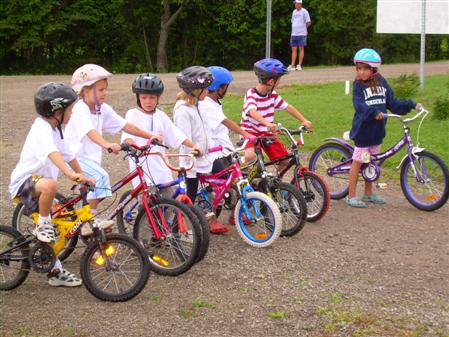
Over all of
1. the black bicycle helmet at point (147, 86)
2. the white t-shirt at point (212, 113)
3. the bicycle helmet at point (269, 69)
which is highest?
the bicycle helmet at point (269, 69)

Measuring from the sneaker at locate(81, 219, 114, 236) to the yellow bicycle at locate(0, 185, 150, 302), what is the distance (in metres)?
0.02

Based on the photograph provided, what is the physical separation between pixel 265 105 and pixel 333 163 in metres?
1.36

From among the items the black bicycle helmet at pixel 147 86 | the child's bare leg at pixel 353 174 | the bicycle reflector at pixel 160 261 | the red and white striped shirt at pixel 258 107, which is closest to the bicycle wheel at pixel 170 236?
the bicycle reflector at pixel 160 261

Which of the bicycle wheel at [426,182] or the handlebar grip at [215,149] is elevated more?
the handlebar grip at [215,149]

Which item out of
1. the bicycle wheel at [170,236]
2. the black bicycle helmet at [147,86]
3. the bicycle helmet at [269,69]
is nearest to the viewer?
the bicycle wheel at [170,236]

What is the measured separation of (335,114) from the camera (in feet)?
43.8

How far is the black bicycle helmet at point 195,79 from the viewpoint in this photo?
6422mm

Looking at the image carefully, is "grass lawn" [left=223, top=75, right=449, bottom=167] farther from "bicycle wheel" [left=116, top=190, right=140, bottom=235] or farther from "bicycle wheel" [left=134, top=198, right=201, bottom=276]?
"bicycle wheel" [left=134, top=198, right=201, bottom=276]

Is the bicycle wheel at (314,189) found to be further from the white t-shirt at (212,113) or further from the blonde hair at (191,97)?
the blonde hair at (191,97)

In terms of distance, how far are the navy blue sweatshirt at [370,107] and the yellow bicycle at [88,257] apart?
3338 mm

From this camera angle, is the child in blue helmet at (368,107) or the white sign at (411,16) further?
the white sign at (411,16)

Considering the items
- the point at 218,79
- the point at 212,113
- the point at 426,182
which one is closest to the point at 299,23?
the point at 426,182

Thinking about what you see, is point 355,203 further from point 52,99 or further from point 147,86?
point 52,99

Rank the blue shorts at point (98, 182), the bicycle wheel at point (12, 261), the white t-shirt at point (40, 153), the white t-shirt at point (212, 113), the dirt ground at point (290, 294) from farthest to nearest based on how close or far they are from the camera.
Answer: the white t-shirt at point (212, 113), the blue shorts at point (98, 182), the bicycle wheel at point (12, 261), the white t-shirt at point (40, 153), the dirt ground at point (290, 294)
